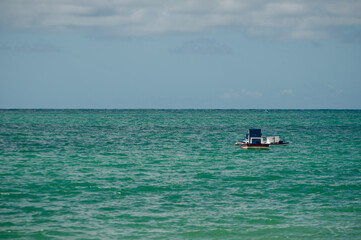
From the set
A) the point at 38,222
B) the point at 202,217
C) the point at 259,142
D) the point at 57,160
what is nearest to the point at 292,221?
the point at 202,217

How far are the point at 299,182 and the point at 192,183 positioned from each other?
293 inches

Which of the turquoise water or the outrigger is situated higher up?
the outrigger

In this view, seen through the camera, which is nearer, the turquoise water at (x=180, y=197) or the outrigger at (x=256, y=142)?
the turquoise water at (x=180, y=197)

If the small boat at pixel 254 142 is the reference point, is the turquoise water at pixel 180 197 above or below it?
below

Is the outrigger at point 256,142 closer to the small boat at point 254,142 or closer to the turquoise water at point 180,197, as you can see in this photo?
the small boat at point 254,142

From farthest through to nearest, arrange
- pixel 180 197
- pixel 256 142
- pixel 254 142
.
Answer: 1. pixel 254 142
2. pixel 256 142
3. pixel 180 197

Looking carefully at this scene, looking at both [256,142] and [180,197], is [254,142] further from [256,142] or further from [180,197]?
[180,197]

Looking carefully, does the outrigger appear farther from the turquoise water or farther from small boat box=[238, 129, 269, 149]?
the turquoise water

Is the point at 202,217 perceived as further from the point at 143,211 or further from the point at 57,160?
the point at 57,160

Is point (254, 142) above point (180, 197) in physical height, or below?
above

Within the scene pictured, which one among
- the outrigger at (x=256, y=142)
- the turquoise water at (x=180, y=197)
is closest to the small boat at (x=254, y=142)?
the outrigger at (x=256, y=142)

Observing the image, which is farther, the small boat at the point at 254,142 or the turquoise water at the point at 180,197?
the small boat at the point at 254,142

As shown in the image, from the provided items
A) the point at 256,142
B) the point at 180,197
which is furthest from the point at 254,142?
the point at 180,197

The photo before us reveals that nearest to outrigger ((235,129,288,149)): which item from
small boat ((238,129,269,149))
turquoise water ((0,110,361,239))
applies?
small boat ((238,129,269,149))
